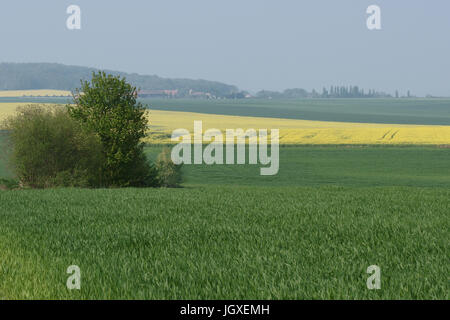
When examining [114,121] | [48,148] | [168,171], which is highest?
[114,121]

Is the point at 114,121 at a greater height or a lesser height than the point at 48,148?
greater

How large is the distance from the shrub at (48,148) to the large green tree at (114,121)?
2.76m

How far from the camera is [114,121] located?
4194 cm

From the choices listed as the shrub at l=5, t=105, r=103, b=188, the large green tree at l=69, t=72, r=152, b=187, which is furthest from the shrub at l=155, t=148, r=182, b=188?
the shrub at l=5, t=105, r=103, b=188

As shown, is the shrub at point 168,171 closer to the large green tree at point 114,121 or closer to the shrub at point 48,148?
the large green tree at point 114,121

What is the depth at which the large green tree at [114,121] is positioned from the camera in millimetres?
42000

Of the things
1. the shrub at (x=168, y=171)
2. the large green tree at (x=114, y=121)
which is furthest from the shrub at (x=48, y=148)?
the shrub at (x=168, y=171)

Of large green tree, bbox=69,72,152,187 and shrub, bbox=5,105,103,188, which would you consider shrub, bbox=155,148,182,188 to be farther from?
shrub, bbox=5,105,103,188

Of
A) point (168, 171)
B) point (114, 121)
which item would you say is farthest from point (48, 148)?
point (168, 171)

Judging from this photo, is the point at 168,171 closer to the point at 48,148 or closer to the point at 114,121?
the point at 114,121

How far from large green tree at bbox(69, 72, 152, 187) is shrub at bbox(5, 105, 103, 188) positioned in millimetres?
2765

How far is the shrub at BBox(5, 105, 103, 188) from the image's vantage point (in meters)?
37.6

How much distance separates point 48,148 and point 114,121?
5.88 m

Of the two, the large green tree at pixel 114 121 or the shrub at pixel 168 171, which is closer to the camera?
the large green tree at pixel 114 121
